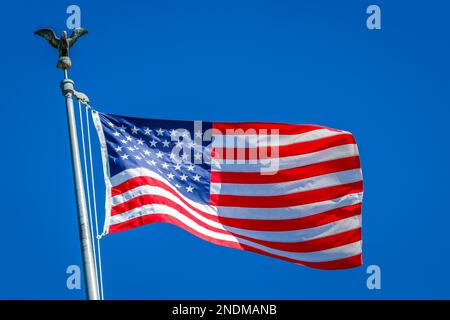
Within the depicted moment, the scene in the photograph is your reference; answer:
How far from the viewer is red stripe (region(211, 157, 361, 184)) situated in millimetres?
17500

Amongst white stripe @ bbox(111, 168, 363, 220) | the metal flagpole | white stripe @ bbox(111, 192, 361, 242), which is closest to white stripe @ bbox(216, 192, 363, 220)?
white stripe @ bbox(111, 168, 363, 220)

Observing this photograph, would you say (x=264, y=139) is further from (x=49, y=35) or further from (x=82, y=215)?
(x=82, y=215)

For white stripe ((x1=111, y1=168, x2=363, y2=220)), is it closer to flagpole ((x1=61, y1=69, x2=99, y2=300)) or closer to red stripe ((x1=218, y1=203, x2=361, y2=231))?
red stripe ((x1=218, y1=203, x2=361, y2=231))

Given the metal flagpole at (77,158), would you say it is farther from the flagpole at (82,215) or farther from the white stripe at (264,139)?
the white stripe at (264,139)

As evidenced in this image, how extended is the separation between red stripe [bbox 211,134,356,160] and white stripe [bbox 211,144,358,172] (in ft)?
0.22

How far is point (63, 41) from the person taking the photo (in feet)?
46.3

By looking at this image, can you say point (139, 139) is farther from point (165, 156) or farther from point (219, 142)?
point (219, 142)

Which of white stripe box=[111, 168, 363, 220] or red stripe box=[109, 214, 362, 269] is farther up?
white stripe box=[111, 168, 363, 220]

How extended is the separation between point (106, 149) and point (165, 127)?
151 centimetres

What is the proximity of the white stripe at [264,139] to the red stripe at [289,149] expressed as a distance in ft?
0.23

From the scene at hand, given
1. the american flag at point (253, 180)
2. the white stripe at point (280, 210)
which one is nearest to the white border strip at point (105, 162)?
the american flag at point (253, 180)

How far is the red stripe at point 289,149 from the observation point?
58.0ft

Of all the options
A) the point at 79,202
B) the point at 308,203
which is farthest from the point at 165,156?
the point at 79,202

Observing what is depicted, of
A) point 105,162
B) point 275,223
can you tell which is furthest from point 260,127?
point 105,162
